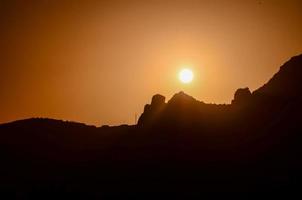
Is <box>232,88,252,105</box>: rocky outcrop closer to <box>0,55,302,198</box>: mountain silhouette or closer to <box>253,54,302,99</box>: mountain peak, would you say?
<box>0,55,302,198</box>: mountain silhouette

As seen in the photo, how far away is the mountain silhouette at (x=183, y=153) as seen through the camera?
2874 inches

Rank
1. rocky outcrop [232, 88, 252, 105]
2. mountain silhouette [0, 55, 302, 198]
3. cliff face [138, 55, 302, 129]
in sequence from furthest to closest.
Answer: rocky outcrop [232, 88, 252, 105]
cliff face [138, 55, 302, 129]
mountain silhouette [0, 55, 302, 198]

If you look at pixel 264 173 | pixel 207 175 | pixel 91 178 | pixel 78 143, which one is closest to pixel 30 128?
pixel 78 143

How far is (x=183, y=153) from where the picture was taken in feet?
268

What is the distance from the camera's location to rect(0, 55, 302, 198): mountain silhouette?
240 feet

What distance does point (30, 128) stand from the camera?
108 metres

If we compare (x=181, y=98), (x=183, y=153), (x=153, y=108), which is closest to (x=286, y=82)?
(x=181, y=98)

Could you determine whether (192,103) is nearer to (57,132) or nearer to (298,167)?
(298,167)

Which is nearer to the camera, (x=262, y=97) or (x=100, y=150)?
(x=262, y=97)

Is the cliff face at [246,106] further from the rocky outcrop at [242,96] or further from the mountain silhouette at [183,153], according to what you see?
the mountain silhouette at [183,153]

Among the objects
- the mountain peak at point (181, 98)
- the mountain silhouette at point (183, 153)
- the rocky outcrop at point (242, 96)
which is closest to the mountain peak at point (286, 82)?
the mountain silhouette at point (183, 153)

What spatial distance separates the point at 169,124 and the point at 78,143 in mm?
25425

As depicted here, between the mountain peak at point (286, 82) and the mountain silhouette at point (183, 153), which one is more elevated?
the mountain peak at point (286, 82)

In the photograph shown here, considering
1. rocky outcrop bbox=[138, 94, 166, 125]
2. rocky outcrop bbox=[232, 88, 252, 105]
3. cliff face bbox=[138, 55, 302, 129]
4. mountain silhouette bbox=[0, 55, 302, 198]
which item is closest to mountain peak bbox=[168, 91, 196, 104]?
cliff face bbox=[138, 55, 302, 129]
